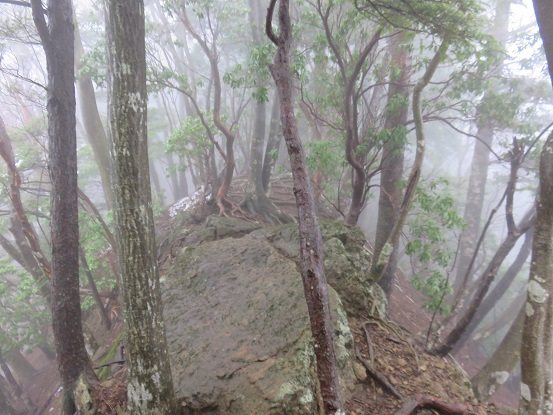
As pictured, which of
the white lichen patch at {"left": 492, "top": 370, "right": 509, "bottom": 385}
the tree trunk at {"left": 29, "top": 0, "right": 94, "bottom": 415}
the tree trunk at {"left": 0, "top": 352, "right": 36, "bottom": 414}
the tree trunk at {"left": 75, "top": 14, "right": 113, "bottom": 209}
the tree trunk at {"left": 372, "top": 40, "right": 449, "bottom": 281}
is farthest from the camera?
the tree trunk at {"left": 75, "top": 14, "right": 113, "bottom": 209}

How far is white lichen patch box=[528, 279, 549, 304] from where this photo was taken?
376cm

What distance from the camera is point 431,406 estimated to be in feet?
12.7

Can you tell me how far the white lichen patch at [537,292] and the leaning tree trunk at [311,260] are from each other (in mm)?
2761

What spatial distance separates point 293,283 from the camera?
191 inches

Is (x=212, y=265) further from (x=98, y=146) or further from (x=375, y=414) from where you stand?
(x=98, y=146)

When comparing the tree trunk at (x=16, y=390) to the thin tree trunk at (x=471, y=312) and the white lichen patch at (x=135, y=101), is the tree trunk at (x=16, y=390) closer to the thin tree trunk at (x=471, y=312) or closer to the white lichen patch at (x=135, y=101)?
the white lichen patch at (x=135, y=101)

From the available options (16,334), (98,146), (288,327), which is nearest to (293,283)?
(288,327)

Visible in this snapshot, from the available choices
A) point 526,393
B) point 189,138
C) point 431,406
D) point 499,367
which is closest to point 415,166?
point 499,367

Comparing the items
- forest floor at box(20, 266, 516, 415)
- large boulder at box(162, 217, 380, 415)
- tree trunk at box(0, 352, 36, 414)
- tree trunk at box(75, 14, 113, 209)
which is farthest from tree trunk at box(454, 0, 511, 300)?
tree trunk at box(0, 352, 36, 414)

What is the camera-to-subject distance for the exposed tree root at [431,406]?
3771mm

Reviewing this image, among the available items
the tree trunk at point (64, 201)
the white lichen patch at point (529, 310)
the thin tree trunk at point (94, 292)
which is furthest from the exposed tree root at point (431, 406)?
the thin tree trunk at point (94, 292)

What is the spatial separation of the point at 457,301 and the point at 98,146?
438 inches

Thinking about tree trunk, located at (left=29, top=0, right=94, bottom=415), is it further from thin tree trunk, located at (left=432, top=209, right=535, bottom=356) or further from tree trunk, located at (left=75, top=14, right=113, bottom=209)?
tree trunk, located at (left=75, top=14, right=113, bottom=209)

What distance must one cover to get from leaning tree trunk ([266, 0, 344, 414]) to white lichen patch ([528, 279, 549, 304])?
109 inches
